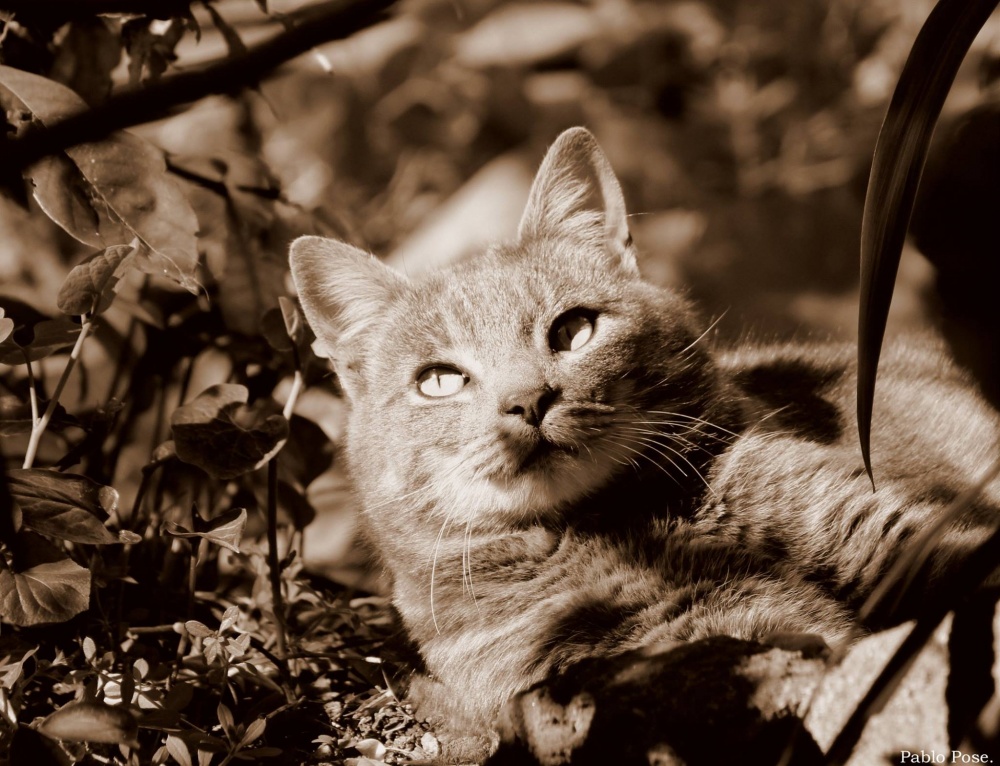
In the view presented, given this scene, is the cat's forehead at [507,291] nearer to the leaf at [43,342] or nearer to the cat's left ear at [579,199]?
the cat's left ear at [579,199]

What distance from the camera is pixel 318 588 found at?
2.60 m

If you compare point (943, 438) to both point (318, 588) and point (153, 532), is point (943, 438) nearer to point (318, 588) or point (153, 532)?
point (318, 588)

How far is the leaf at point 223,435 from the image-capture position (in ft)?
6.25

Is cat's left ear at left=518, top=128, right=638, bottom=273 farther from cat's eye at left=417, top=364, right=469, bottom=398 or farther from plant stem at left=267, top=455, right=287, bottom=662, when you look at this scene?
plant stem at left=267, top=455, right=287, bottom=662

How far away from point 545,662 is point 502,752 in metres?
0.20

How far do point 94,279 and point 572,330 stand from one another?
3.30ft

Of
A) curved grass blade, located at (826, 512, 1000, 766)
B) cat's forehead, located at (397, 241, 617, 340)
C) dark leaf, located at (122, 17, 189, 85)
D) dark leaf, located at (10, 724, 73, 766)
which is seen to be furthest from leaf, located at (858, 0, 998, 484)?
dark leaf, located at (122, 17, 189, 85)

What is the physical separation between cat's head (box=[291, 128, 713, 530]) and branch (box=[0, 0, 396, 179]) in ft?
4.15

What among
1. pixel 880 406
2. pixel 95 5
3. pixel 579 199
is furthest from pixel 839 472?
pixel 95 5

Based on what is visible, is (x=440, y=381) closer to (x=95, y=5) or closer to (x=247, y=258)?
(x=247, y=258)

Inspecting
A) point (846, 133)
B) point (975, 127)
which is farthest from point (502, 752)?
point (846, 133)

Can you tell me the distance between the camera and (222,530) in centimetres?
183

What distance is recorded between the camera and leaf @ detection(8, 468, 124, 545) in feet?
5.42

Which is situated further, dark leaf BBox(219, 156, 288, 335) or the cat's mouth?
dark leaf BBox(219, 156, 288, 335)
